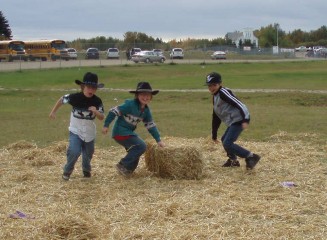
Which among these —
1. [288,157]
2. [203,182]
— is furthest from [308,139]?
[203,182]

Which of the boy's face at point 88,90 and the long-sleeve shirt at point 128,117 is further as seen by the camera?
the long-sleeve shirt at point 128,117

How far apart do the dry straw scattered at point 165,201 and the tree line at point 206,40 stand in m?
80.4

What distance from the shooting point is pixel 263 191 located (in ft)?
29.1

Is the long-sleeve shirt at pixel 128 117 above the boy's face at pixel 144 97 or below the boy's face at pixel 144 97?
below

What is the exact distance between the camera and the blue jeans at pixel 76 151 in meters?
9.88

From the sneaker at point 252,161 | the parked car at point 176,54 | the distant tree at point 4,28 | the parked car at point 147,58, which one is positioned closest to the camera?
the sneaker at point 252,161

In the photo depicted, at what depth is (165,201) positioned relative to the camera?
820 centimetres

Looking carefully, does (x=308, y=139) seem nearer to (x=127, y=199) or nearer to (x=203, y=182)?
(x=203, y=182)

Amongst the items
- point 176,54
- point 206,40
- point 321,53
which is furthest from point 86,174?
point 206,40

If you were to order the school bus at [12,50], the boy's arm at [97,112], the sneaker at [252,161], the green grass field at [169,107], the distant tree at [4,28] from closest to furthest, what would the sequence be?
the boy's arm at [97,112] < the sneaker at [252,161] < the green grass field at [169,107] < the school bus at [12,50] < the distant tree at [4,28]

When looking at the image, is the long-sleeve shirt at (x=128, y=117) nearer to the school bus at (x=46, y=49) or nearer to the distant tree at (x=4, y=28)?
the school bus at (x=46, y=49)

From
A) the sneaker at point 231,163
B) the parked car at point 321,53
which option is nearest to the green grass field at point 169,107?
the sneaker at point 231,163

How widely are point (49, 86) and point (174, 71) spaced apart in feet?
47.3

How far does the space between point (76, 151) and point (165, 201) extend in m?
2.26
